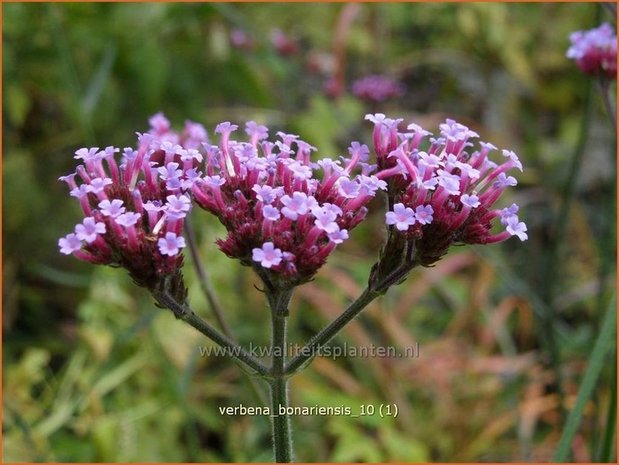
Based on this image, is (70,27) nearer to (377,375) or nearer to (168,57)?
(168,57)

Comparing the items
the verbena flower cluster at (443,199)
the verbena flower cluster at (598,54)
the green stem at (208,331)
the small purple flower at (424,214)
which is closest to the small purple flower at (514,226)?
the verbena flower cluster at (443,199)

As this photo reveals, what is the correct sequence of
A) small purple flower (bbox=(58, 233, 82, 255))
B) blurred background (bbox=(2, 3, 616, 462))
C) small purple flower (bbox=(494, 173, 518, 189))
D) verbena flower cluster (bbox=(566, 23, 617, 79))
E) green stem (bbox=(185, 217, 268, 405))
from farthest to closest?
blurred background (bbox=(2, 3, 616, 462)) → verbena flower cluster (bbox=(566, 23, 617, 79)) → green stem (bbox=(185, 217, 268, 405)) → small purple flower (bbox=(494, 173, 518, 189)) → small purple flower (bbox=(58, 233, 82, 255))

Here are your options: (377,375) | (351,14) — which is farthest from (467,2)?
(377,375)

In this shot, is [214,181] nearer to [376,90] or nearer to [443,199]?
[443,199]

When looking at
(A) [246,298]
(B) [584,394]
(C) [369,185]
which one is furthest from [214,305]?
(A) [246,298]

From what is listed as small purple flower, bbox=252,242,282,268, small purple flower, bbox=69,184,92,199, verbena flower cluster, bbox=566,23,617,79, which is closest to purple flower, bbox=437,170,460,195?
small purple flower, bbox=252,242,282,268

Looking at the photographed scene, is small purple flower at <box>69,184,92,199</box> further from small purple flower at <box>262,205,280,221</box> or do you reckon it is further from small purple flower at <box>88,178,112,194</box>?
small purple flower at <box>262,205,280,221</box>
